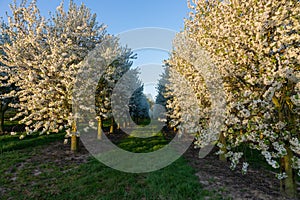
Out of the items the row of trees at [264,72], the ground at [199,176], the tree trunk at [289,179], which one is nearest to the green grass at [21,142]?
the ground at [199,176]

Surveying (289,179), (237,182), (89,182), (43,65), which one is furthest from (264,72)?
(43,65)

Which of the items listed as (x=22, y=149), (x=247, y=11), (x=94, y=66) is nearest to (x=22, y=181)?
(x=22, y=149)

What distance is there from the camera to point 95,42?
14.1m

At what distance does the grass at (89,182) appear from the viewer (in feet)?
22.4

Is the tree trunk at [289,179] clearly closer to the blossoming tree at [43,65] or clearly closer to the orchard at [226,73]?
the orchard at [226,73]

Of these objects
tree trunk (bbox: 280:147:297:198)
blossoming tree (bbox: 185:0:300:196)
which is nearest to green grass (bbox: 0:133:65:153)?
blossoming tree (bbox: 185:0:300:196)

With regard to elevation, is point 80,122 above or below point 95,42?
below

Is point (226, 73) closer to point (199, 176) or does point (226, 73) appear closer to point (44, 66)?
point (199, 176)

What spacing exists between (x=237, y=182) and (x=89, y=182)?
19.5 ft

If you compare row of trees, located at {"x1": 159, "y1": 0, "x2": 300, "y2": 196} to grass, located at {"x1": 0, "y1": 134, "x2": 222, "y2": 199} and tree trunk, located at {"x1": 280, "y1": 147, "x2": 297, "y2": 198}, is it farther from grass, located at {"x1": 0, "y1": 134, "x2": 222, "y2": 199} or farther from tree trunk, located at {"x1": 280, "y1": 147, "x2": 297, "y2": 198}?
→ grass, located at {"x1": 0, "y1": 134, "x2": 222, "y2": 199}

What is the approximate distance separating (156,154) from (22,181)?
7103mm

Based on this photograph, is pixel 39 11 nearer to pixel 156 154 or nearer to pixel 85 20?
pixel 85 20

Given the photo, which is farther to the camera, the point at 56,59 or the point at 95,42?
the point at 95,42

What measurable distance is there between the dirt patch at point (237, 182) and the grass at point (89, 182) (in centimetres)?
58
